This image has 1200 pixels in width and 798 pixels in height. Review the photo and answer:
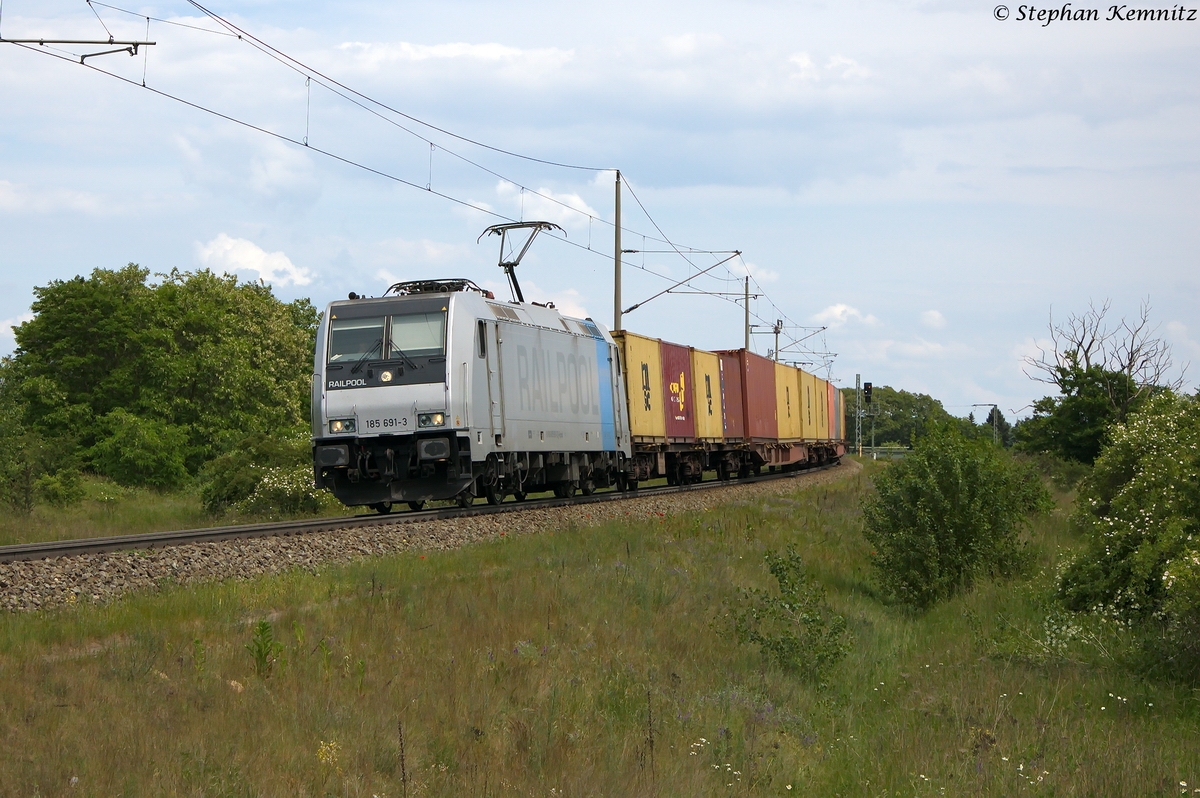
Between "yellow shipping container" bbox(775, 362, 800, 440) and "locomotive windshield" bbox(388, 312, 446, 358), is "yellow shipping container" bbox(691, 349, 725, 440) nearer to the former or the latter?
"yellow shipping container" bbox(775, 362, 800, 440)

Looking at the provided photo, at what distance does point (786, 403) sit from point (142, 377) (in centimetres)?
2713

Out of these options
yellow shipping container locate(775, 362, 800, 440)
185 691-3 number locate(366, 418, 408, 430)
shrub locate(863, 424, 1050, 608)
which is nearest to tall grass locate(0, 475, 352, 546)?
185 691-3 number locate(366, 418, 408, 430)

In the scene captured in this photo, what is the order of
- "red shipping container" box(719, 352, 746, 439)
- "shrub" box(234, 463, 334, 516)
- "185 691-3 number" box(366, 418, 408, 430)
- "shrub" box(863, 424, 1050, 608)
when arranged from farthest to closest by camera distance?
"red shipping container" box(719, 352, 746, 439), "shrub" box(234, 463, 334, 516), "185 691-3 number" box(366, 418, 408, 430), "shrub" box(863, 424, 1050, 608)

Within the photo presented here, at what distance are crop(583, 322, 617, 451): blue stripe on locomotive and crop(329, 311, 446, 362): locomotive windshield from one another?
6.67 m

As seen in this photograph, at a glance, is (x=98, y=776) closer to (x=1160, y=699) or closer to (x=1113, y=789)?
(x=1113, y=789)

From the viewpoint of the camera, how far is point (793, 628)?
11727mm

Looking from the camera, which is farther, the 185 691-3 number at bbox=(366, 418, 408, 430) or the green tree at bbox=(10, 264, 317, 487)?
the green tree at bbox=(10, 264, 317, 487)

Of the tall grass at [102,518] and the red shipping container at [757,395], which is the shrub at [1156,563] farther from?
the red shipping container at [757,395]

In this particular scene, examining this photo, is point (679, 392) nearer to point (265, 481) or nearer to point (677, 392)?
point (677, 392)

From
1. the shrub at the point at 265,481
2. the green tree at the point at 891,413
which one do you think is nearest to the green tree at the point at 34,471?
the shrub at the point at 265,481

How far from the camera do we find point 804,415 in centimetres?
4522

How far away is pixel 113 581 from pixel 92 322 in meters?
39.1

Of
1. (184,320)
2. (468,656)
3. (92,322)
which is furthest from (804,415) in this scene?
(468,656)

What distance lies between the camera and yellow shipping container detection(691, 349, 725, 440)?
101ft
